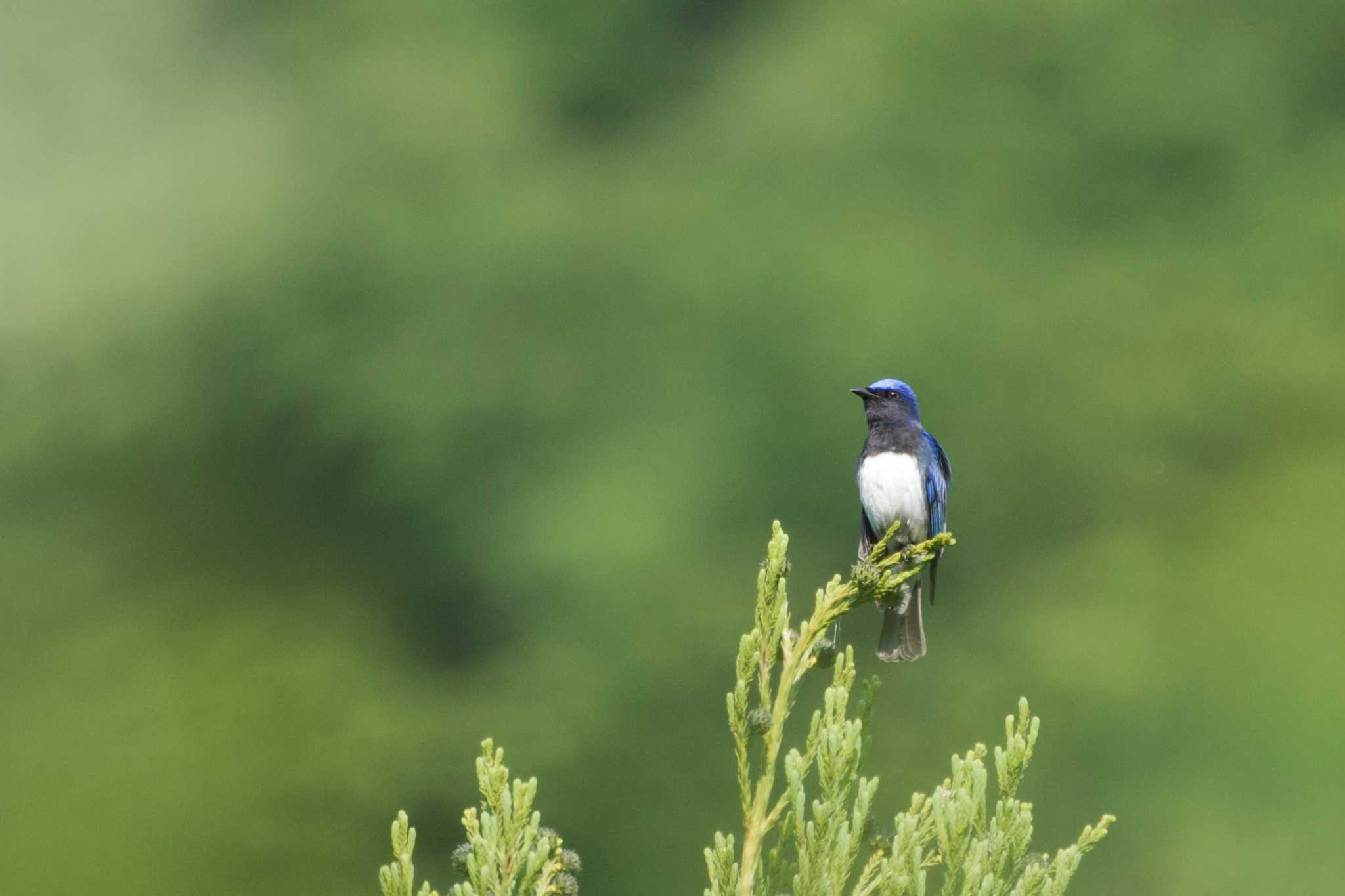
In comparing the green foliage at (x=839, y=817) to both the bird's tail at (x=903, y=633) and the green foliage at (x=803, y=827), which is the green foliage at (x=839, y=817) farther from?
the bird's tail at (x=903, y=633)

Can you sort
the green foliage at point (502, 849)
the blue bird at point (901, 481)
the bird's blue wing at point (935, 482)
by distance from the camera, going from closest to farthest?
the green foliage at point (502, 849), the blue bird at point (901, 481), the bird's blue wing at point (935, 482)

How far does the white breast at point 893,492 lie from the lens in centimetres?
493

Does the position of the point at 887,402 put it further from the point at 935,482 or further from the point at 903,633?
the point at 903,633

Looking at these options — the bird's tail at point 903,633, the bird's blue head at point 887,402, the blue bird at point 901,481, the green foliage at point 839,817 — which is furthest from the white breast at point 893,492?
the green foliage at point 839,817

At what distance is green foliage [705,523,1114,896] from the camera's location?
8.32 feet

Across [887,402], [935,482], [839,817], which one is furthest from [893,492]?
[839,817]

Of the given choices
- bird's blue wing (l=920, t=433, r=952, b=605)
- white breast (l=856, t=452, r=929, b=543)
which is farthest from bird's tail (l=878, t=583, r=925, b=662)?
white breast (l=856, t=452, r=929, b=543)

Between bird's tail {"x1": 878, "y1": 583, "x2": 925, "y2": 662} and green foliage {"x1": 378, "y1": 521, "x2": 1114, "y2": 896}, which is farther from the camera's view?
bird's tail {"x1": 878, "y1": 583, "x2": 925, "y2": 662}

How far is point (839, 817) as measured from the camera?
260 cm

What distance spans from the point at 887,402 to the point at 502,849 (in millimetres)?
3106

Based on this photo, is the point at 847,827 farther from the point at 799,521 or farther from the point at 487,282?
the point at 487,282

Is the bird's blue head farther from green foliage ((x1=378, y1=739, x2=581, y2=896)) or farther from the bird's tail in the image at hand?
green foliage ((x1=378, y1=739, x2=581, y2=896))

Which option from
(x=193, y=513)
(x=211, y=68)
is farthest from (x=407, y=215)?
(x=193, y=513)

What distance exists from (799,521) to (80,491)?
430cm
